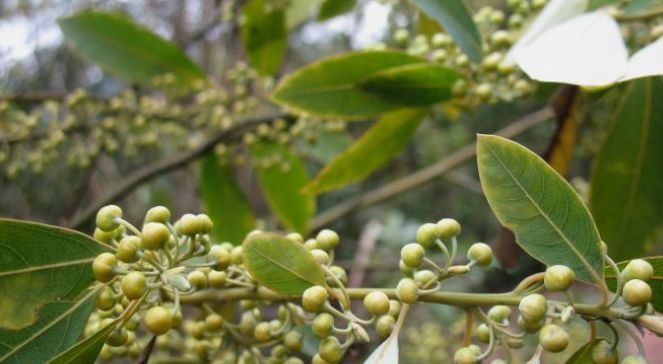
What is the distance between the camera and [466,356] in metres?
0.81

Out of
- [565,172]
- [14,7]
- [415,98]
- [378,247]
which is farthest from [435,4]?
[14,7]

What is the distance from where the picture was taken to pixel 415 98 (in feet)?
5.08

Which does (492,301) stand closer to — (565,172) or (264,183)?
(565,172)

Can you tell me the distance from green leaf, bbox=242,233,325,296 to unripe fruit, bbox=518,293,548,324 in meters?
0.24

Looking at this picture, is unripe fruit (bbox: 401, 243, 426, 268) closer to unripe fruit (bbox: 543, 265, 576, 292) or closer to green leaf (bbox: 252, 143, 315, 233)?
unripe fruit (bbox: 543, 265, 576, 292)

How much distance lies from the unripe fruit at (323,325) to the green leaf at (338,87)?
32.0 inches

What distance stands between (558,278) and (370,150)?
3.67ft

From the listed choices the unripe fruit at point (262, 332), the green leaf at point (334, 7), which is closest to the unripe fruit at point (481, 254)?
the unripe fruit at point (262, 332)

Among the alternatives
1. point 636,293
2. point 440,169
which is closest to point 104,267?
point 636,293

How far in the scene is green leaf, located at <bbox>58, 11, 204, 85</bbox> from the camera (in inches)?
88.9

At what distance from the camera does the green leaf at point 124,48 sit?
7.41 ft

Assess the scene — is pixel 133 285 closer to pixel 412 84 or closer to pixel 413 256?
pixel 413 256

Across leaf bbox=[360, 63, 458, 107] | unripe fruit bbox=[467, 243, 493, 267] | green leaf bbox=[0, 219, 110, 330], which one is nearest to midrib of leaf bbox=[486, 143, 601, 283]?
unripe fruit bbox=[467, 243, 493, 267]

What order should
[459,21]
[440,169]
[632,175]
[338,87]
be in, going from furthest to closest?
[440,169] → [632,175] → [338,87] → [459,21]
